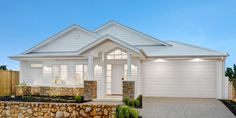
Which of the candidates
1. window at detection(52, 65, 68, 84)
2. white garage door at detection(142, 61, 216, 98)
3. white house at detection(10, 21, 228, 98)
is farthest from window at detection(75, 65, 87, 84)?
white garage door at detection(142, 61, 216, 98)

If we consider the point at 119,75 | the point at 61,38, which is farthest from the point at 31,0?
the point at 119,75

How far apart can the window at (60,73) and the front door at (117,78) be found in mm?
3725

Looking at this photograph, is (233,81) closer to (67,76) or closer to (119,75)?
(119,75)

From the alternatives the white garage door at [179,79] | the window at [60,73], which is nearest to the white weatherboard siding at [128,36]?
the white garage door at [179,79]

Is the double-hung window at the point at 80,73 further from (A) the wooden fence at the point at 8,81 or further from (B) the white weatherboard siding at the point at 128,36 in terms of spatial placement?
(A) the wooden fence at the point at 8,81

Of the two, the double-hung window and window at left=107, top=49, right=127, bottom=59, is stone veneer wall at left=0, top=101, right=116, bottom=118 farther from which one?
the double-hung window

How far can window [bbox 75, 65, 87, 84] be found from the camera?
1852 cm

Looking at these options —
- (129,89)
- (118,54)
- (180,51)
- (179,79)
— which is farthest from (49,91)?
(180,51)

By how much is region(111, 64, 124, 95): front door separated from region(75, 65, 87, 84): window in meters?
2.23

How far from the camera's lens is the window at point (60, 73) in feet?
62.0

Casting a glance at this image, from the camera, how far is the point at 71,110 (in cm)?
1045

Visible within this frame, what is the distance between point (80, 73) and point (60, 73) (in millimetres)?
1584

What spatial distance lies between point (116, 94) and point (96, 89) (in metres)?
1.56

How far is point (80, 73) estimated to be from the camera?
734 inches
